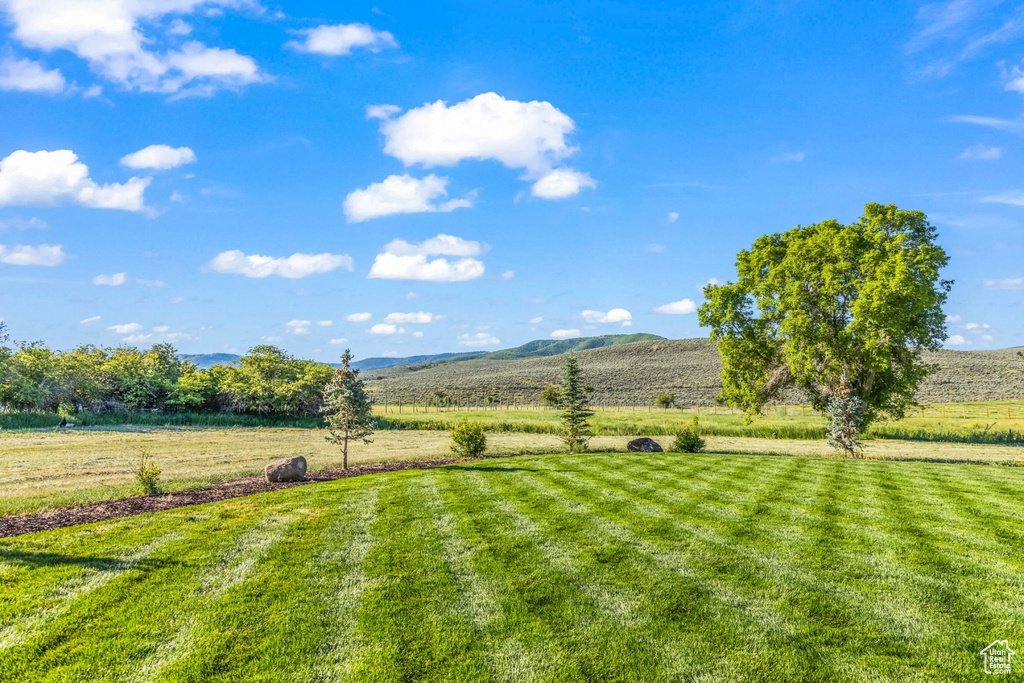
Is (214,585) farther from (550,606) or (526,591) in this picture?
(550,606)

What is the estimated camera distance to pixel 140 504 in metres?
14.8

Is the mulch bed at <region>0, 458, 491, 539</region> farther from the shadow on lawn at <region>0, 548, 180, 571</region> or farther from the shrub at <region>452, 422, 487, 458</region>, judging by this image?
the shrub at <region>452, 422, 487, 458</region>

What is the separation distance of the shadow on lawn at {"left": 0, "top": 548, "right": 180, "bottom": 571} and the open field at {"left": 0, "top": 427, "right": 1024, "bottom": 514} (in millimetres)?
6335

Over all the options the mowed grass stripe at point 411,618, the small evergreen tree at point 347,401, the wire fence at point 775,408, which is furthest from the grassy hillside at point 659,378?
the mowed grass stripe at point 411,618

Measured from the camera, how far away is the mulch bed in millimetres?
12664

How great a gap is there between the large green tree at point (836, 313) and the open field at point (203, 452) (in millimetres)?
3872

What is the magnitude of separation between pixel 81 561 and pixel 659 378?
99152 millimetres

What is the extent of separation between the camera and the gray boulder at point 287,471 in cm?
1884

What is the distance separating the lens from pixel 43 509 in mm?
14562

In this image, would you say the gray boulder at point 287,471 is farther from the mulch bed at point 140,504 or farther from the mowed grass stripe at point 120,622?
the mowed grass stripe at point 120,622

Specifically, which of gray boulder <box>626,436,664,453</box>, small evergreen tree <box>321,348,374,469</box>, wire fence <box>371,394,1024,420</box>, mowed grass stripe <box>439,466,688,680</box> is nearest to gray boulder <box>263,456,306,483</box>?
small evergreen tree <box>321,348,374,469</box>

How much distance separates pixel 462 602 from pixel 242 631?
2957mm

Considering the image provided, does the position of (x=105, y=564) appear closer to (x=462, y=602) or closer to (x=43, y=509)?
(x=462, y=602)

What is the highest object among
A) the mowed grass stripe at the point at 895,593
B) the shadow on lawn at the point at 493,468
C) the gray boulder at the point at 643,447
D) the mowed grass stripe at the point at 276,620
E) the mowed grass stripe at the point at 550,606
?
the mowed grass stripe at the point at 276,620
